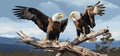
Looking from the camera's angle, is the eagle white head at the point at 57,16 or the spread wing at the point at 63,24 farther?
the spread wing at the point at 63,24

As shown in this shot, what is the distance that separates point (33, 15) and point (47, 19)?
577 millimetres

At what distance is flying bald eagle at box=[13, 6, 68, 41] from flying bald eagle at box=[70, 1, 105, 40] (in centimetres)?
47

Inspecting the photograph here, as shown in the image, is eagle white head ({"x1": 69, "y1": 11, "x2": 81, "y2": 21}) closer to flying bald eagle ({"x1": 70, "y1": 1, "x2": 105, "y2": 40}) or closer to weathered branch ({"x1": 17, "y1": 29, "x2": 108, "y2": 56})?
flying bald eagle ({"x1": 70, "y1": 1, "x2": 105, "y2": 40})

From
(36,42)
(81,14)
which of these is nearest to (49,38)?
(36,42)

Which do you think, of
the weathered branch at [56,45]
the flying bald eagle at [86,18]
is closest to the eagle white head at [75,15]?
the flying bald eagle at [86,18]

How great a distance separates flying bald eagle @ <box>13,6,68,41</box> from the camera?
17.7 m

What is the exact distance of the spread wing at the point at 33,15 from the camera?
17.8 meters

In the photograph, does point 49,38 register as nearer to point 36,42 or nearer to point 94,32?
point 36,42

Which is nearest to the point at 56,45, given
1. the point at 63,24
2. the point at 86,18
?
the point at 63,24

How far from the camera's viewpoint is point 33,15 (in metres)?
17.9

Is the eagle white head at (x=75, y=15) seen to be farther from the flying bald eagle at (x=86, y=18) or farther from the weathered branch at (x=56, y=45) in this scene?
the weathered branch at (x=56, y=45)

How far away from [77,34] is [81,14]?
83cm

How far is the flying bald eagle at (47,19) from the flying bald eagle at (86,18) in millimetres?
472

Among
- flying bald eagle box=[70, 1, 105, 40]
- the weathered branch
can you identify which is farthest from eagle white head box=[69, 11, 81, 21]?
the weathered branch
